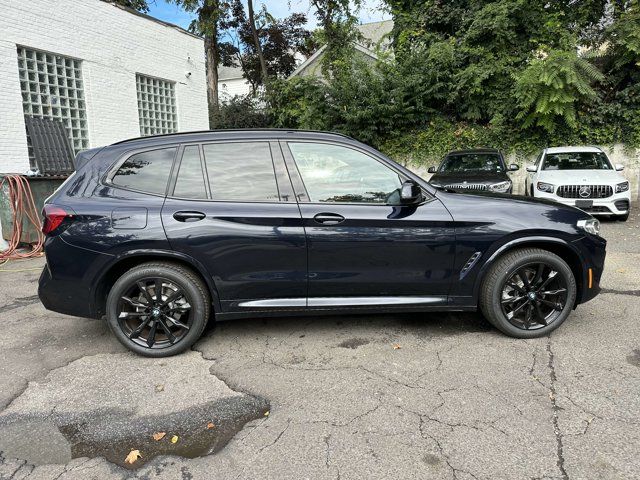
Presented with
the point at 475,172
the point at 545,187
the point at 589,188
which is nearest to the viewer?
the point at 589,188

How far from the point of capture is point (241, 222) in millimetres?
3434

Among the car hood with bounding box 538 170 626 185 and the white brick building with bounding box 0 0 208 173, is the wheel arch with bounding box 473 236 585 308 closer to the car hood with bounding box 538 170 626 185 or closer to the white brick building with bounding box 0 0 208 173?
the car hood with bounding box 538 170 626 185

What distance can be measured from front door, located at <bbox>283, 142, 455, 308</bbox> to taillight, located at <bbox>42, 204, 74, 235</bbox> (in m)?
1.69

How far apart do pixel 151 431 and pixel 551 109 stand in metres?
13.2

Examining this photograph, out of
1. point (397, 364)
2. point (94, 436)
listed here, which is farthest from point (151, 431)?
point (397, 364)

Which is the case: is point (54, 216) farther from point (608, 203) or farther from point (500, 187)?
point (608, 203)

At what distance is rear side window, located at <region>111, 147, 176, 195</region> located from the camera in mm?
3527

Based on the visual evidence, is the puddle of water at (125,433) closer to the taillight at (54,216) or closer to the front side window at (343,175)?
the taillight at (54,216)

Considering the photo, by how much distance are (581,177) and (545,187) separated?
665mm

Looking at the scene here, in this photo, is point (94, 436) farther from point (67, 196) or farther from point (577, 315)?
point (577, 315)

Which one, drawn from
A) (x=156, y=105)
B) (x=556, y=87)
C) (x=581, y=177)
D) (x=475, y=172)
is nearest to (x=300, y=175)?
(x=475, y=172)

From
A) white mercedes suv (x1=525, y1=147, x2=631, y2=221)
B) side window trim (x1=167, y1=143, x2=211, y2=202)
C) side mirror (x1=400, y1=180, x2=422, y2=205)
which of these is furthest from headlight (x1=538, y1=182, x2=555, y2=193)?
side window trim (x1=167, y1=143, x2=211, y2=202)

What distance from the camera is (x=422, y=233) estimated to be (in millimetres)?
3520

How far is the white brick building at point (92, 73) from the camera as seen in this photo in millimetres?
8109
